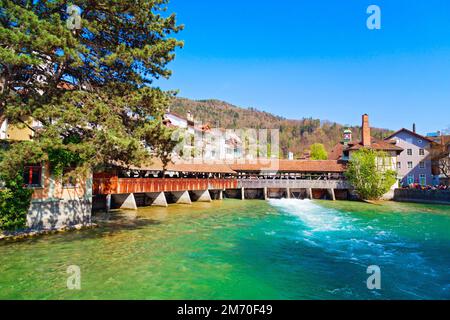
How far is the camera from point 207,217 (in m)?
22.4

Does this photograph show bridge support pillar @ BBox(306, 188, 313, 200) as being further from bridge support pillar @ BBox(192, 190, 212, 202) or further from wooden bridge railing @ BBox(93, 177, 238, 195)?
bridge support pillar @ BBox(192, 190, 212, 202)

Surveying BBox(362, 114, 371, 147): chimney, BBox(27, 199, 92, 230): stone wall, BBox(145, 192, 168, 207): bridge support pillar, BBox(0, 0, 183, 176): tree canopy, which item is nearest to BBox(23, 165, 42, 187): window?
BBox(27, 199, 92, 230): stone wall

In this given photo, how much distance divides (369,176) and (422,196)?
6.38 m

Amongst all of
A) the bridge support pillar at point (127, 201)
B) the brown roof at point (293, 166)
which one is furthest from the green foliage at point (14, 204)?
the brown roof at point (293, 166)

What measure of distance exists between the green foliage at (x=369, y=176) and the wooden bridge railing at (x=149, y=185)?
1698 cm

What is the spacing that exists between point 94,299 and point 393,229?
18.5 metres

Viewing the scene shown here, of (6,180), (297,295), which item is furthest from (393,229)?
(6,180)

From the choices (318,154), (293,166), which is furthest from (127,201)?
(318,154)

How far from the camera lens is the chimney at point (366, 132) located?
150ft

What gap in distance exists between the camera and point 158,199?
27.8m

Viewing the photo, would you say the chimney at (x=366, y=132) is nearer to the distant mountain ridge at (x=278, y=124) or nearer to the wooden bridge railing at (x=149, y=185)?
the wooden bridge railing at (x=149, y=185)

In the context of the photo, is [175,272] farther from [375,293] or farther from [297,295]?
[375,293]

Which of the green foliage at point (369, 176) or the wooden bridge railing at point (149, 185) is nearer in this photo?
the wooden bridge railing at point (149, 185)

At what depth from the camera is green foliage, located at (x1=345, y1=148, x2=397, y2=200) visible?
124 feet
